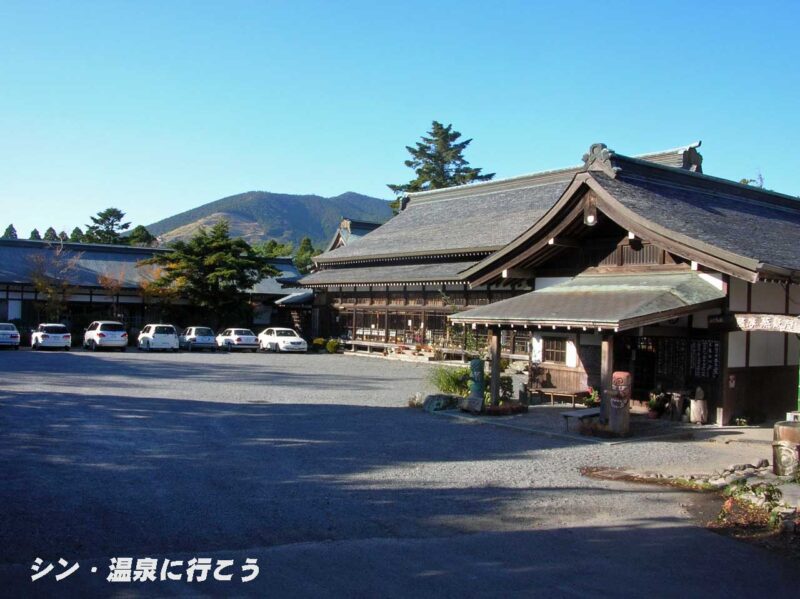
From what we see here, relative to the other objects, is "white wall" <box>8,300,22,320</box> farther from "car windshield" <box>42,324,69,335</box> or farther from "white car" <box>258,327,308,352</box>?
"white car" <box>258,327,308,352</box>

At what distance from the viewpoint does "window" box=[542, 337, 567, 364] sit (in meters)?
18.0

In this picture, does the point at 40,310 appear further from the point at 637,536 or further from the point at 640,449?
the point at 637,536

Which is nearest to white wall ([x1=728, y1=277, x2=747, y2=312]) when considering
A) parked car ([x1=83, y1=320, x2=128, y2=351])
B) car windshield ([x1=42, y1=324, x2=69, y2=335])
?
parked car ([x1=83, y1=320, x2=128, y2=351])

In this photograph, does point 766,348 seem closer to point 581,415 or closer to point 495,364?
point 581,415

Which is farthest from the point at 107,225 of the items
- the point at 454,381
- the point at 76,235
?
the point at 454,381

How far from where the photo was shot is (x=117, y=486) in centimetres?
844

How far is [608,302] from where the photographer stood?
13.9m

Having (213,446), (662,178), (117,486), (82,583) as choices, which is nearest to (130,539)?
(82,583)

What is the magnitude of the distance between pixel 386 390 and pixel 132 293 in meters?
27.3

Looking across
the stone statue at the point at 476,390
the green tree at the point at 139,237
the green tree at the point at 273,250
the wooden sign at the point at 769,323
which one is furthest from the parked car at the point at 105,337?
the green tree at the point at 139,237

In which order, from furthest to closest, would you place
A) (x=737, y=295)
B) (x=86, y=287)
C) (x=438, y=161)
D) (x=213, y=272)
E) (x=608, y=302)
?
(x=438, y=161) < (x=86, y=287) < (x=213, y=272) < (x=737, y=295) < (x=608, y=302)

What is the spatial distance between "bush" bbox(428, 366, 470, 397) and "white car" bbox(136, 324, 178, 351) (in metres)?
20.4

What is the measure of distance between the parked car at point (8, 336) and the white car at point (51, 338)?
2.88ft

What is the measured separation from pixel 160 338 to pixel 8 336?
669 centimetres
